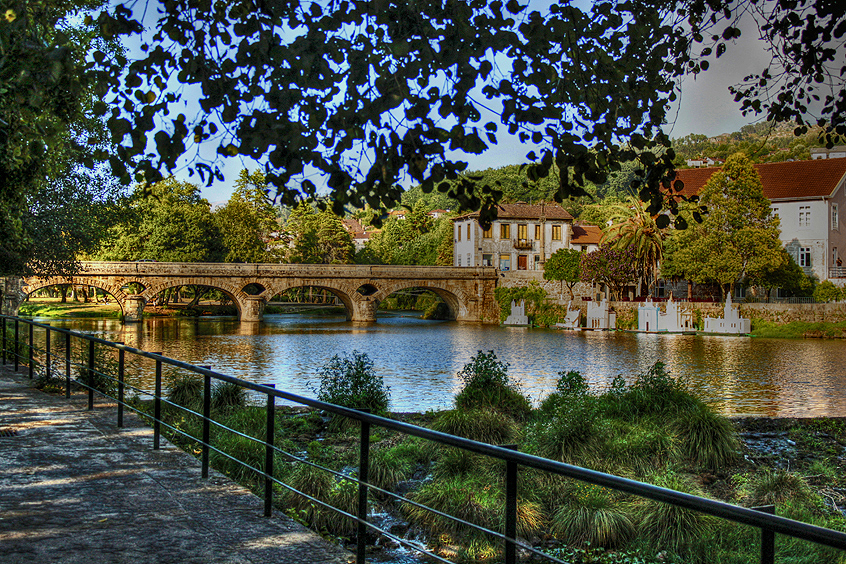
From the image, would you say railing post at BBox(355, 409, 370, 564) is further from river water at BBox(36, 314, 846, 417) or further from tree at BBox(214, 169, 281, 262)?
tree at BBox(214, 169, 281, 262)

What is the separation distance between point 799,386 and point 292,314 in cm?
4868

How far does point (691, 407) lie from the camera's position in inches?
428

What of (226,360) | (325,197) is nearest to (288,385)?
(226,360)


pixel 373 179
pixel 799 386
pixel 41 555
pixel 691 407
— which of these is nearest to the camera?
pixel 41 555

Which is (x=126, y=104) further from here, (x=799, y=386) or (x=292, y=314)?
(x=292, y=314)

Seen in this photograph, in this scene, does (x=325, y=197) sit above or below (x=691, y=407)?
above

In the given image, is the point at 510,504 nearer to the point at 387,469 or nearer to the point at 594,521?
the point at 594,521

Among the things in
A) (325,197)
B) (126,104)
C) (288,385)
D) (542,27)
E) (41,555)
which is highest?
(542,27)

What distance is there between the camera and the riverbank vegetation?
6.68m

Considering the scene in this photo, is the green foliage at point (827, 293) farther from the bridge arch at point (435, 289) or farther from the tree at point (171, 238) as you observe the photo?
the tree at point (171, 238)

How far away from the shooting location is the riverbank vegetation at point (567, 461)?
6.68 metres

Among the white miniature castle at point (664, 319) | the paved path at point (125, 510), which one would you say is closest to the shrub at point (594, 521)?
the paved path at point (125, 510)

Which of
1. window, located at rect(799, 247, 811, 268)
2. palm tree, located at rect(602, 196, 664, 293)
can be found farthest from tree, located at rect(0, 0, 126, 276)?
window, located at rect(799, 247, 811, 268)

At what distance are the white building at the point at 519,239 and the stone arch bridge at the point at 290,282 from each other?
4.83 metres
